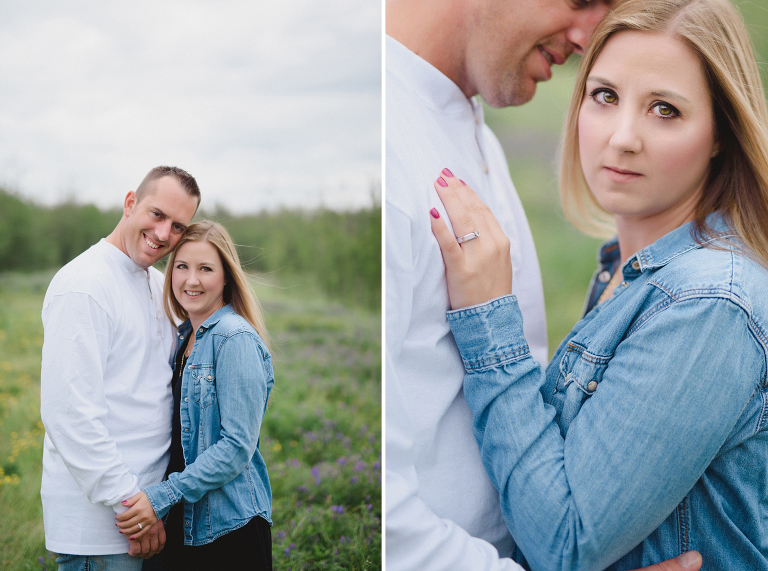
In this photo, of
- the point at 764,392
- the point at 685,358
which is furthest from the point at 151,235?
the point at 764,392

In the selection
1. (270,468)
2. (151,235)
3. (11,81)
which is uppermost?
(11,81)

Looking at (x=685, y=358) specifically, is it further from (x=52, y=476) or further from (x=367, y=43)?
(x=367, y=43)

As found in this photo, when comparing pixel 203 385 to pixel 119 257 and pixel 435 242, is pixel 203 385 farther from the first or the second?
pixel 435 242

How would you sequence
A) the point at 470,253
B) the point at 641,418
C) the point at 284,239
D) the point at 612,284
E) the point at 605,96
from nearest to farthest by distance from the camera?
the point at 641,418 → the point at 470,253 → the point at 605,96 → the point at 612,284 → the point at 284,239

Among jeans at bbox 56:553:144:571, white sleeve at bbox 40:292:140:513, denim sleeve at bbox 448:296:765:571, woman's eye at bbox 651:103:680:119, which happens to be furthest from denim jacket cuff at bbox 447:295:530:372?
jeans at bbox 56:553:144:571

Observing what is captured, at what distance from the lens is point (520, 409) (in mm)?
1532

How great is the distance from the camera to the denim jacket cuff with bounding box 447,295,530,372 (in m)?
1.57

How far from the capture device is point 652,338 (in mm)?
1367

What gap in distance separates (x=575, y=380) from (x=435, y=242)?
0.53 m

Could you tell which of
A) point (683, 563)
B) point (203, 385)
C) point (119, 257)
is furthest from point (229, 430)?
point (683, 563)

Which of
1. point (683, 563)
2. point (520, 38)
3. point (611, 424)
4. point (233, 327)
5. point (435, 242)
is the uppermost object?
point (520, 38)

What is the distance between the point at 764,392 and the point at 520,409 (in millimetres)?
564

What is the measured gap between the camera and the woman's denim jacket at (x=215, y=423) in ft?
5.83

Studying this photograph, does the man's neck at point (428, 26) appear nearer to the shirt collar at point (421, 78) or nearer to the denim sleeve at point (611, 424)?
the shirt collar at point (421, 78)
